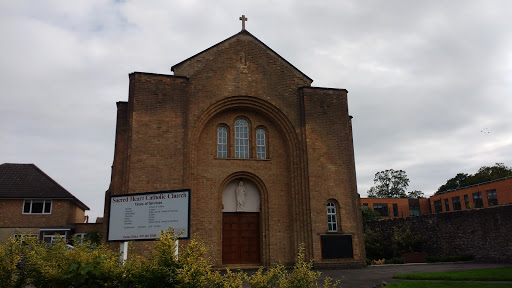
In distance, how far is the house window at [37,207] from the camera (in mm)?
30125

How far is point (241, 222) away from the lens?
61.1 ft

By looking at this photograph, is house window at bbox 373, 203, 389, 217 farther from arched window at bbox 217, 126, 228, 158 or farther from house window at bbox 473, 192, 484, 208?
arched window at bbox 217, 126, 228, 158

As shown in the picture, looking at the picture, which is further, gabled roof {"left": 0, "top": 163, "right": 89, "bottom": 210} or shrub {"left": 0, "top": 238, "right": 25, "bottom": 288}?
gabled roof {"left": 0, "top": 163, "right": 89, "bottom": 210}

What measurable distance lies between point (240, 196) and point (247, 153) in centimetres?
214

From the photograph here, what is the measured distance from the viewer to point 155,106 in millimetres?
17578

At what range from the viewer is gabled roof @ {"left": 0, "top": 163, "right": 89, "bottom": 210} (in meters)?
30.1

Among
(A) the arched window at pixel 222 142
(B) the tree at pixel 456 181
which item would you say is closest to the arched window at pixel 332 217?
(A) the arched window at pixel 222 142

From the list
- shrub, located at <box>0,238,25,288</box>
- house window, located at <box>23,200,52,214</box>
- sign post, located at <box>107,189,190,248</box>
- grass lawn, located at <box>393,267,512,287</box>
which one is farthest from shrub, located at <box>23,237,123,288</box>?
house window, located at <box>23,200,52,214</box>

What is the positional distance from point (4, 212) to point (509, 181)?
151 feet

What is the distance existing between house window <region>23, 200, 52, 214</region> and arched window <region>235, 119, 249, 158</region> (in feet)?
64.2

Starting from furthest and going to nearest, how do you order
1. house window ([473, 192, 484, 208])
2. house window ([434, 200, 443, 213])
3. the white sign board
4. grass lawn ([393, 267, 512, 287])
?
house window ([434, 200, 443, 213]) < house window ([473, 192, 484, 208]) < grass lawn ([393, 267, 512, 287]) < the white sign board

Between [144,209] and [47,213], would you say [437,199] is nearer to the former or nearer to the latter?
[47,213]

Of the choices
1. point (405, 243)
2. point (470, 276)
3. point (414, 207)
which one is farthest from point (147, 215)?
point (414, 207)

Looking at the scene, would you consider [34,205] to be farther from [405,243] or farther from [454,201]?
[454,201]
